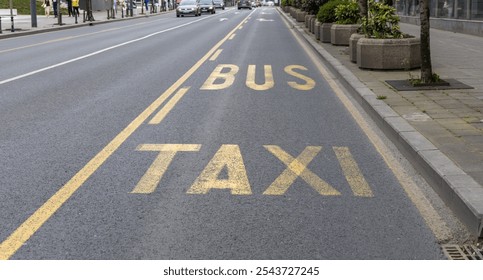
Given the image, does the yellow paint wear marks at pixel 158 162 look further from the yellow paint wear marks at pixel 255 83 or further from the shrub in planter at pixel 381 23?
the shrub in planter at pixel 381 23

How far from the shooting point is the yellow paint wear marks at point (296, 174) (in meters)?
5.27

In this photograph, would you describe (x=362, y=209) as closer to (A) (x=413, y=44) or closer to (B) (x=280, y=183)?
(B) (x=280, y=183)

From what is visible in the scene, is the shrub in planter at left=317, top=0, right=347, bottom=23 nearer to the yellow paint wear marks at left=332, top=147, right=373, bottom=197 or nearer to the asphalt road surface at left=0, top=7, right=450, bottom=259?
the asphalt road surface at left=0, top=7, right=450, bottom=259

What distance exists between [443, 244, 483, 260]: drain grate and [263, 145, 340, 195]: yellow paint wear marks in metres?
1.30

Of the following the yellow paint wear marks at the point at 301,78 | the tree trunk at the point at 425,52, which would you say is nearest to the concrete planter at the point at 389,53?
the yellow paint wear marks at the point at 301,78

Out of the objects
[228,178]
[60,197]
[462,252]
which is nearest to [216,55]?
[228,178]

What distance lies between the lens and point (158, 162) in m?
6.15

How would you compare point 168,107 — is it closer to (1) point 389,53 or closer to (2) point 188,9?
(1) point 389,53

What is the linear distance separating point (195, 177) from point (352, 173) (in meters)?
1.50

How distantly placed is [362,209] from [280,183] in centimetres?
91

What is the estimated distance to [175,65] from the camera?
15.3 m

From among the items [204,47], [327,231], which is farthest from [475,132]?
[204,47]

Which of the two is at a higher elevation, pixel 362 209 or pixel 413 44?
pixel 413 44

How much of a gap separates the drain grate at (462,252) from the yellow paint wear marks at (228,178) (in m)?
1.76
